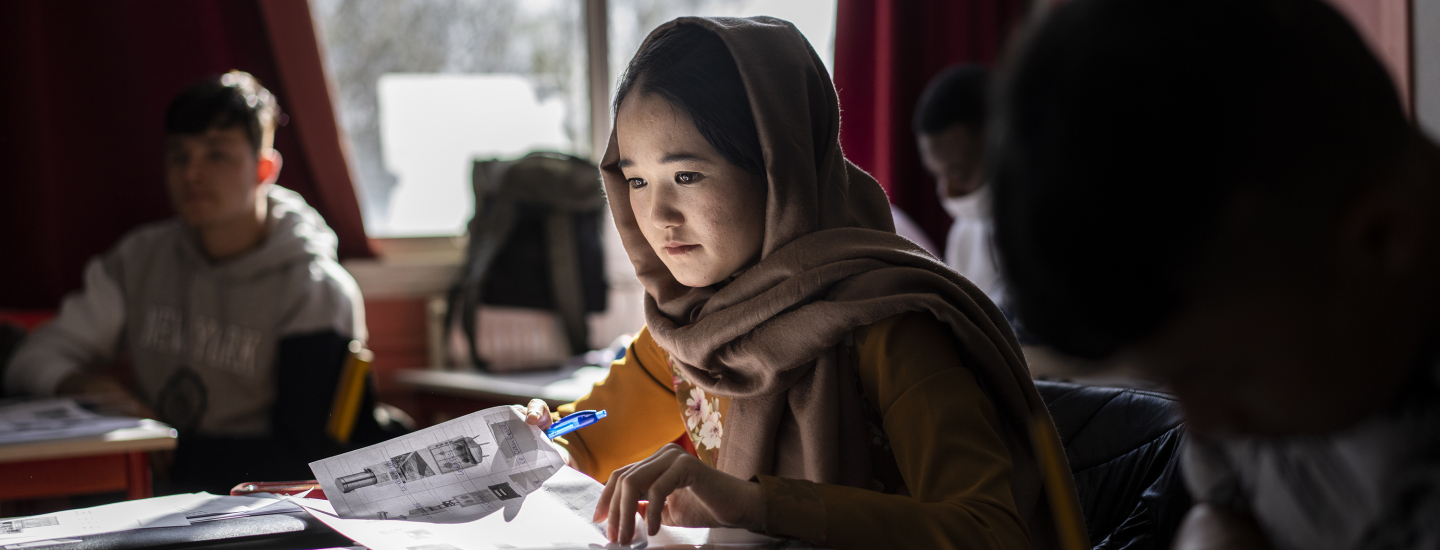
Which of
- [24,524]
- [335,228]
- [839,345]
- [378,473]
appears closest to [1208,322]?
[839,345]

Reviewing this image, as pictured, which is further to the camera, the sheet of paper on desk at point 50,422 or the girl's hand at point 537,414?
the sheet of paper on desk at point 50,422

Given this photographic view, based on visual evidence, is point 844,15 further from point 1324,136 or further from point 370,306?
point 1324,136

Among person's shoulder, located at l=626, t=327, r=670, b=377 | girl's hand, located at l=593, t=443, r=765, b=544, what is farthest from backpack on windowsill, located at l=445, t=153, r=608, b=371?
girl's hand, located at l=593, t=443, r=765, b=544

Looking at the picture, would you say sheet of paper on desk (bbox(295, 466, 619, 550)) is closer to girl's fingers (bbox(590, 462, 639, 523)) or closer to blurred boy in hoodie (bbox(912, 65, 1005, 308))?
girl's fingers (bbox(590, 462, 639, 523))

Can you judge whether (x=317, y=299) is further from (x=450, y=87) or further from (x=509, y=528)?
(x=509, y=528)

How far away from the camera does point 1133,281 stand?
39cm

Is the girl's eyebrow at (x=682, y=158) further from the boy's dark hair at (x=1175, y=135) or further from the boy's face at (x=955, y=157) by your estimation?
the boy's face at (x=955, y=157)

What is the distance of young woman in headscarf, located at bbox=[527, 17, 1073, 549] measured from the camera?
779mm

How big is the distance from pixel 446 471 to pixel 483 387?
69.9 inches

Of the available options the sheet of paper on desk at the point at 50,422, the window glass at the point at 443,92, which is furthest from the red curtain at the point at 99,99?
the sheet of paper on desk at the point at 50,422

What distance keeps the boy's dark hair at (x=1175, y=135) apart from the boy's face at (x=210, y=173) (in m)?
2.23

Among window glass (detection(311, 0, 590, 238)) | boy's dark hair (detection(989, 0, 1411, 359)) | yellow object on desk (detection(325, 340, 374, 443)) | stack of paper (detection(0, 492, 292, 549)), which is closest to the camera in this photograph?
boy's dark hair (detection(989, 0, 1411, 359))

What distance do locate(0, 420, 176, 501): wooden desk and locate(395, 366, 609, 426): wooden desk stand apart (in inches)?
34.8

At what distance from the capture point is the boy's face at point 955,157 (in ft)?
9.16
